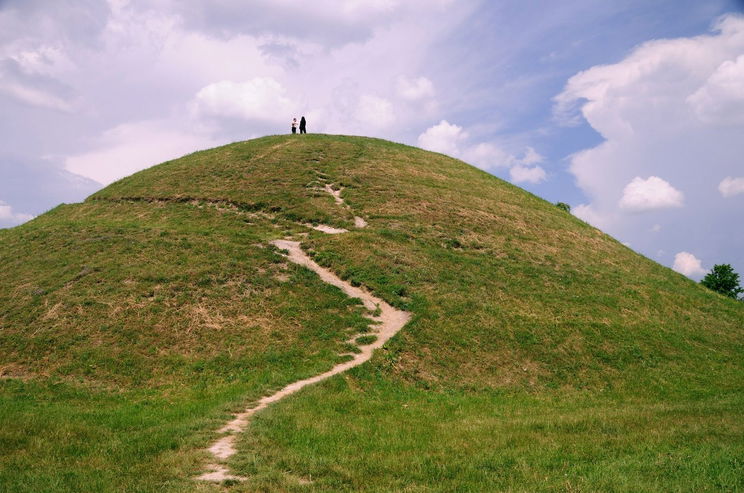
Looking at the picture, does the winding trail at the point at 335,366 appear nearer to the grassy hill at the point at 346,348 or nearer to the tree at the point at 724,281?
the grassy hill at the point at 346,348

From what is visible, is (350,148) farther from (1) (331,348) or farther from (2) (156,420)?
(2) (156,420)

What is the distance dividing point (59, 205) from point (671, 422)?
46.6m

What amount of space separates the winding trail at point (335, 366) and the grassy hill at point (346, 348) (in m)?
0.40

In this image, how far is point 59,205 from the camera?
41.3m

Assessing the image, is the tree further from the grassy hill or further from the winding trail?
the winding trail

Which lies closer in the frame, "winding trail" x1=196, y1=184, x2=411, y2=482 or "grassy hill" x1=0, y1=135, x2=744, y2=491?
"grassy hill" x1=0, y1=135, x2=744, y2=491

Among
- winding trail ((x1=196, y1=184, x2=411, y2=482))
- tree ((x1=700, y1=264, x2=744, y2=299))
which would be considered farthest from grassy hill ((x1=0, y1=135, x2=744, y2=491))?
tree ((x1=700, y1=264, x2=744, y2=299))

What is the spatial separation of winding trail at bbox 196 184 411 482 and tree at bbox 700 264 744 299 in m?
42.0

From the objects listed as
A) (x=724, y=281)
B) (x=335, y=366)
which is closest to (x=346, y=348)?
(x=335, y=366)

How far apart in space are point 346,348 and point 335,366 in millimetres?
1534

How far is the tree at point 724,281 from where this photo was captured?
49312mm

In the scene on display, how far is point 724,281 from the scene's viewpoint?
50.0 metres

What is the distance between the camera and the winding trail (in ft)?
32.6

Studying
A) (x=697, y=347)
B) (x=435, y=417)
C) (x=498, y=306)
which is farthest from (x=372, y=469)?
(x=697, y=347)
